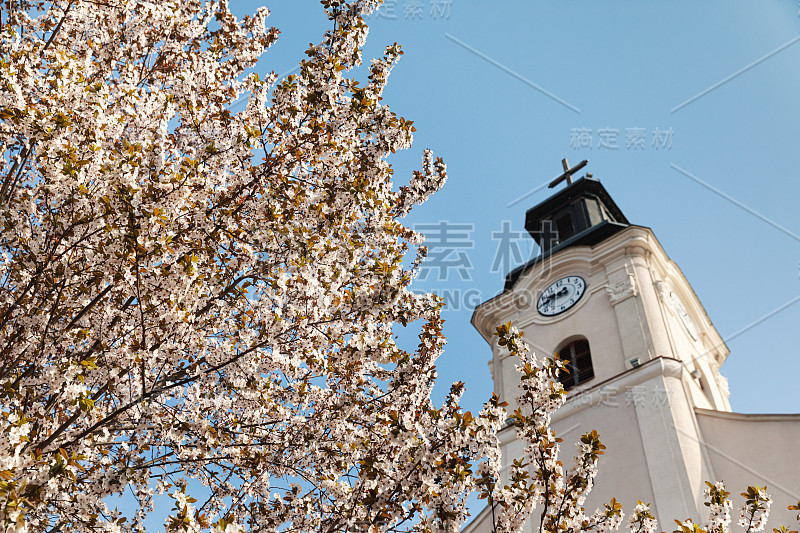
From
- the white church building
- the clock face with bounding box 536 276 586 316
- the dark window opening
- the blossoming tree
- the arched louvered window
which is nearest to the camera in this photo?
the blossoming tree

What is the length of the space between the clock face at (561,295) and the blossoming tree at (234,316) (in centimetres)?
1201

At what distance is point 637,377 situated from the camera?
15.1 metres

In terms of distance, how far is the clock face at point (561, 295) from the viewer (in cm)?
1864

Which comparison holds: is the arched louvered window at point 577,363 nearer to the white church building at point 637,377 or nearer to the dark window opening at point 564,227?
the white church building at point 637,377

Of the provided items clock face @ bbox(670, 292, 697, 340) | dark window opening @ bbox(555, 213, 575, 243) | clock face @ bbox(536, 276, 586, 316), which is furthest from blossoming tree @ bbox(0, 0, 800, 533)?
dark window opening @ bbox(555, 213, 575, 243)

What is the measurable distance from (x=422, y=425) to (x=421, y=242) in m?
2.76

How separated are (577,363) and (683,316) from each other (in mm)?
4105

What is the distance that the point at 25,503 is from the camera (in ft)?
14.1

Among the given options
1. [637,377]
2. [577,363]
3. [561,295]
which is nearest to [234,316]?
[637,377]

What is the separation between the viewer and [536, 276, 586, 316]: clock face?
18.6 metres

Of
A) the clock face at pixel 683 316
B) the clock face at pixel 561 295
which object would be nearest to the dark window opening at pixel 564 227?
the clock face at pixel 561 295

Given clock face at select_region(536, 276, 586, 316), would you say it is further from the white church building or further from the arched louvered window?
the arched louvered window

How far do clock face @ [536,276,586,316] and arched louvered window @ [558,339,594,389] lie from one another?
1182 mm

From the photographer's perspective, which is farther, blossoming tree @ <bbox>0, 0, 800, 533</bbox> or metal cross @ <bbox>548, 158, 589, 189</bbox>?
metal cross @ <bbox>548, 158, 589, 189</bbox>
